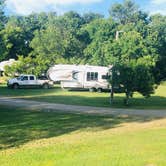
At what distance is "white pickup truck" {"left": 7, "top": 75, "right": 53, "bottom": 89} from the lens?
138ft

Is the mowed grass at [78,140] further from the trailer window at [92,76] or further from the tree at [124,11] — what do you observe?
the tree at [124,11]

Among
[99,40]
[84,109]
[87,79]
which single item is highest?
[99,40]

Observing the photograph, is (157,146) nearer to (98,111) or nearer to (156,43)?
(98,111)

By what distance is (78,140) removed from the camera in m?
14.0

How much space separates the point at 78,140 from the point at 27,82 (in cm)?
2918

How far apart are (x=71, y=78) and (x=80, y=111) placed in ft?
63.0

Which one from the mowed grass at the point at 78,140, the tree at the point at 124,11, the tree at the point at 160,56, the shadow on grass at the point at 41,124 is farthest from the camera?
the tree at the point at 124,11

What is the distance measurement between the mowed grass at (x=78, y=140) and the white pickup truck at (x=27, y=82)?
1932cm

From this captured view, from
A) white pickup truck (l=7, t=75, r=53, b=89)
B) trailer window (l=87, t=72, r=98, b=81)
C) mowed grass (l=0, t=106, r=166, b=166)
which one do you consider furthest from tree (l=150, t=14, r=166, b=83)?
mowed grass (l=0, t=106, r=166, b=166)

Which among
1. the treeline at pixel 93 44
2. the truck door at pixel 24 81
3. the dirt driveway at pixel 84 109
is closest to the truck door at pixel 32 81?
the truck door at pixel 24 81

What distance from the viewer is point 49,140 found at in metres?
14.2

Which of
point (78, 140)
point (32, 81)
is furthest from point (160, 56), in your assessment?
point (78, 140)

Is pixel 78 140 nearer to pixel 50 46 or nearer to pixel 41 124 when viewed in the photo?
pixel 41 124

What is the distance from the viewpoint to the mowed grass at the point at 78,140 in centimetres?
1022
